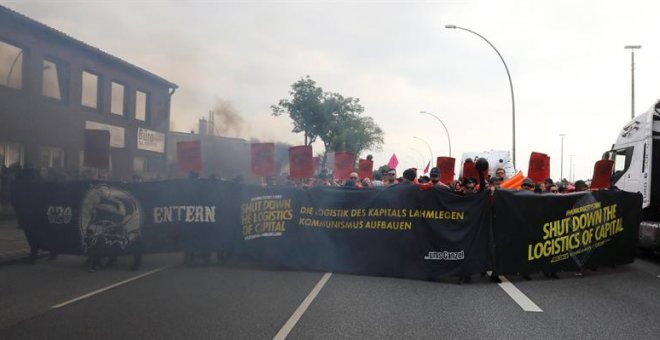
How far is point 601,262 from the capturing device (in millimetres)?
9391

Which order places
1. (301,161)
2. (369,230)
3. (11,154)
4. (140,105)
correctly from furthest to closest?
(140,105) → (11,154) → (301,161) → (369,230)

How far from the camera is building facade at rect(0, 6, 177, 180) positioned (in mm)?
16125

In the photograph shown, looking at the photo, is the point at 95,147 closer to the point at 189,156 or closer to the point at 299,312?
the point at 189,156

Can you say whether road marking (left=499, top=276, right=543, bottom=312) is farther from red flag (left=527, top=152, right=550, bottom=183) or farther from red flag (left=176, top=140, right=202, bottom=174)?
red flag (left=176, top=140, right=202, bottom=174)

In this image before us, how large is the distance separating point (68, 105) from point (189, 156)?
11.1 meters

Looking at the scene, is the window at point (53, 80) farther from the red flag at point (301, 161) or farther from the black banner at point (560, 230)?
the black banner at point (560, 230)

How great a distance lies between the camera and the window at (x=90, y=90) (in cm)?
2217

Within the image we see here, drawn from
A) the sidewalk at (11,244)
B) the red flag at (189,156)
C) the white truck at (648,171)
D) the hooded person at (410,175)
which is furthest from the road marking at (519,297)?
the sidewalk at (11,244)

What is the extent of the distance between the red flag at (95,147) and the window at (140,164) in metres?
11.5

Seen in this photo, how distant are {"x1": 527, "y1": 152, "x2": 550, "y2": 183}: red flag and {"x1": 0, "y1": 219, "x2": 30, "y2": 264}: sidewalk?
10335 mm

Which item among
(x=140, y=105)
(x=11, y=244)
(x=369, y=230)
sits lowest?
(x=11, y=244)

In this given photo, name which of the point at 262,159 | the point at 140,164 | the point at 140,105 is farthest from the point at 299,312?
the point at 140,105

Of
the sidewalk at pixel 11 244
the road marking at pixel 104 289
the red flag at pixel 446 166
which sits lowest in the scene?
the sidewalk at pixel 11 244

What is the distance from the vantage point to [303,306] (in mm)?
6117
